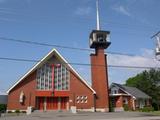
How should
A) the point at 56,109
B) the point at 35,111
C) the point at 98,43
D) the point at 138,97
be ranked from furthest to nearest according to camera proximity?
the point at 138,97, the point at 98,43, the point at 56,109, the point at 35,111

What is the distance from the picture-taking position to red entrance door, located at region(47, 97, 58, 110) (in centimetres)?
4297

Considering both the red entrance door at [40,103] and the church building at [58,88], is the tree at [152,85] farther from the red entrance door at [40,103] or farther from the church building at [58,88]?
Answer: the red entrance door at [40,103]

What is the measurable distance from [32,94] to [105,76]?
11.7 m

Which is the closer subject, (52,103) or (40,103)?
(40,103)

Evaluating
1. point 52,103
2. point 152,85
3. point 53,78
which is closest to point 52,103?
point 52,103

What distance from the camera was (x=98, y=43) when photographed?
154ft

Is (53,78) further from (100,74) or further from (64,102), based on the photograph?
(100,74)

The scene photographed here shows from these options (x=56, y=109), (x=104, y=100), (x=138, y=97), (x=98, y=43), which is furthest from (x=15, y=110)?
(x=138, y=97)

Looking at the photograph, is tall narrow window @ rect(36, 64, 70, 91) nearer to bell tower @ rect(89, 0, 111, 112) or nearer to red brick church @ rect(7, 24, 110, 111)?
red brick church @ rect(7, 24, 110, 111)

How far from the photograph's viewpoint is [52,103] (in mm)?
43156

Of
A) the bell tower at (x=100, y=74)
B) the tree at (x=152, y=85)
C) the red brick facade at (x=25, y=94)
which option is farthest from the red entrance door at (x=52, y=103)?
the tree at (x=152, y=85)

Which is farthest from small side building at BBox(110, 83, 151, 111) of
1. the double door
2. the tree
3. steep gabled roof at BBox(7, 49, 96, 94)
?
the double door

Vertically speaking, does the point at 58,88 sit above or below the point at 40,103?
above

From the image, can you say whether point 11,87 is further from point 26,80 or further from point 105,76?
point 105,76
